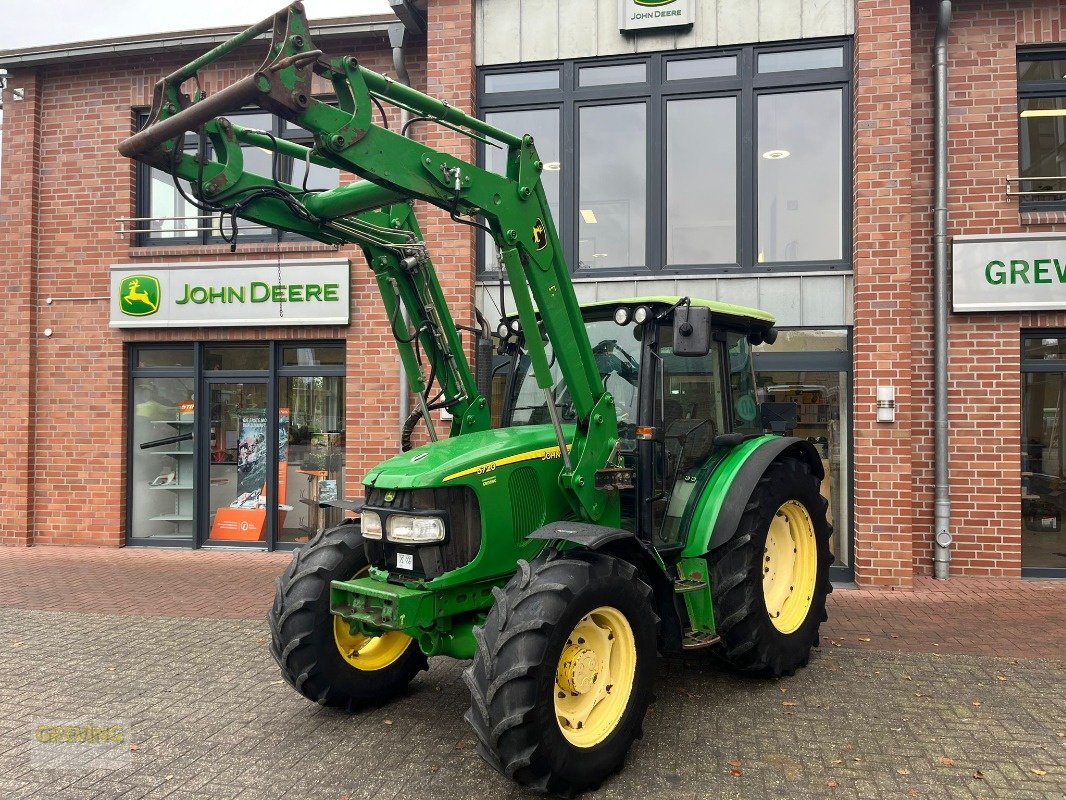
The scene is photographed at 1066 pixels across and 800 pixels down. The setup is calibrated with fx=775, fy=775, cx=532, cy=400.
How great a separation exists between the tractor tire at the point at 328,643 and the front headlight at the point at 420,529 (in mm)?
577

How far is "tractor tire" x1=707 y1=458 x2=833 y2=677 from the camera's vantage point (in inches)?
174

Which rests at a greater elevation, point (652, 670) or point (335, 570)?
point (335, 570)

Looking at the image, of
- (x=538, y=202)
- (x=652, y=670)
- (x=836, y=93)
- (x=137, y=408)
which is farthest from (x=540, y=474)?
(x=137, y=408)

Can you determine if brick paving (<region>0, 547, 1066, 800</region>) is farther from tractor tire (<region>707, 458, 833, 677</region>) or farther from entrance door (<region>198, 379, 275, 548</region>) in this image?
entrance door (<region>198, 379, 275, 548</region>)

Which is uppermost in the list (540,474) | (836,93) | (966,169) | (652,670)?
(836,93)

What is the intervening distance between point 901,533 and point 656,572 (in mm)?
4221

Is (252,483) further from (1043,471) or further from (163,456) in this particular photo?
(1043,471)

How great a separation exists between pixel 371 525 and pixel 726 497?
203cm

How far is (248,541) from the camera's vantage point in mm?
9094

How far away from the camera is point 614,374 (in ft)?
15.0

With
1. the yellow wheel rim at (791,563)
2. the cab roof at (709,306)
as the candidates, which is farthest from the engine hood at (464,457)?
the yellow wheel rim at (791,563)

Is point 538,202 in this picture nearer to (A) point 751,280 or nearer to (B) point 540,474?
(B) point 540,474

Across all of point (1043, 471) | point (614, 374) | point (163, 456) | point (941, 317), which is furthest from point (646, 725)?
point (163, 456)

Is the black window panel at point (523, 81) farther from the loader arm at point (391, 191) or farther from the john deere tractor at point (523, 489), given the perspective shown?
the loader arm at point (391, 191)
